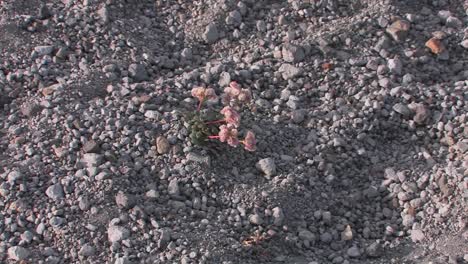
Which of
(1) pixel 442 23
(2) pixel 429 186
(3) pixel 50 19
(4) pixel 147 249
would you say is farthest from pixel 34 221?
(1) pixel 442 23

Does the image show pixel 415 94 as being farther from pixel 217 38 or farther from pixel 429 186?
pixel 217 38

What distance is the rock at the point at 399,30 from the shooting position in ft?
17.9

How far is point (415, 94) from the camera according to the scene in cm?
511

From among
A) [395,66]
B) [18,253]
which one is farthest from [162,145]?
[395,66]

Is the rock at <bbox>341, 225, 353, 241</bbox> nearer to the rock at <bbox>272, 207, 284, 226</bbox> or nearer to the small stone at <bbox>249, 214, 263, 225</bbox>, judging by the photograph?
the rock at <bbox>272, 207, 284, 226</bbox>

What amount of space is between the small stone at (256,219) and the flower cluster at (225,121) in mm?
370

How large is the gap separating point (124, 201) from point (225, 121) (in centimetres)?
75

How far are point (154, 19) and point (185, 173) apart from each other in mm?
1499

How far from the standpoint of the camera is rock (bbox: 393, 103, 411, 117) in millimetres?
5012

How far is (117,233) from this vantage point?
4.38 meters

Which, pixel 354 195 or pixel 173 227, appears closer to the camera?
pixel 173 227

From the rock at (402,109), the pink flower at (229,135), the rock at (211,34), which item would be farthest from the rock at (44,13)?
the rock at (402,109)

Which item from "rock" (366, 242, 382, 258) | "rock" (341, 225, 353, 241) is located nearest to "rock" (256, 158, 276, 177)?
"rock" (341, 225, 353, 241)

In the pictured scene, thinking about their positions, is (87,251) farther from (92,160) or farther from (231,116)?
(231,116)
